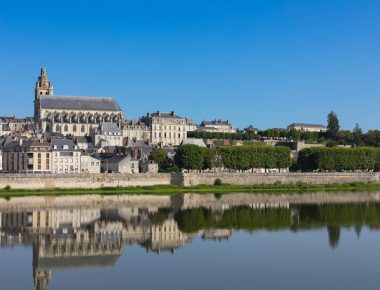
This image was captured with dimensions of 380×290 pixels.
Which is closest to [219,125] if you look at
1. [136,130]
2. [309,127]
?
[309,127]

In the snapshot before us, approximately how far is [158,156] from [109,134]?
15.2m

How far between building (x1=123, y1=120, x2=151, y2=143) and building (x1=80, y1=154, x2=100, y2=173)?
74.3 feet

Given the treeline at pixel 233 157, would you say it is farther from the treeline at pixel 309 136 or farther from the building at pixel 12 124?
the building at pixel 12 124

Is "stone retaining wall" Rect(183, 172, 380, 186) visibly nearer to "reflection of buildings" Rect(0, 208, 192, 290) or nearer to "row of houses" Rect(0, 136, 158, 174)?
"row of houses" Rect(0, 136, 158, 174)

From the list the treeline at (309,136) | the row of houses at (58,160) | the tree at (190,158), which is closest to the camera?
the row of houses at (58,160)

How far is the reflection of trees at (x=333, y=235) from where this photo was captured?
25266 millimetres

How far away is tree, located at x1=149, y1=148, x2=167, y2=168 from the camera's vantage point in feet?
194

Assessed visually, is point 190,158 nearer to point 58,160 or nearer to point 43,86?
point 58,160

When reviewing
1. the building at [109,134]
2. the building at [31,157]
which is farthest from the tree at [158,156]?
the building at [109,134]

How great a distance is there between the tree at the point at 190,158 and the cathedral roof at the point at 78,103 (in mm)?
26207

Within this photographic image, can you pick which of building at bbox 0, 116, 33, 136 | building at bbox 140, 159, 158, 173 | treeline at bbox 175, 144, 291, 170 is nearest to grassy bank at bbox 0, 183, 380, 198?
treeline at bbox 175, 144, 291, 170

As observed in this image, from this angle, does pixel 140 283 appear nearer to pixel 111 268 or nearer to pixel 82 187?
pixel 111 268

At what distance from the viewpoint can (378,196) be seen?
48281 mm

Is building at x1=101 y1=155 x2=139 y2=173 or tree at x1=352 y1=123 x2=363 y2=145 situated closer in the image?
building at x1=101 y1=155 x2=139 y2=173
